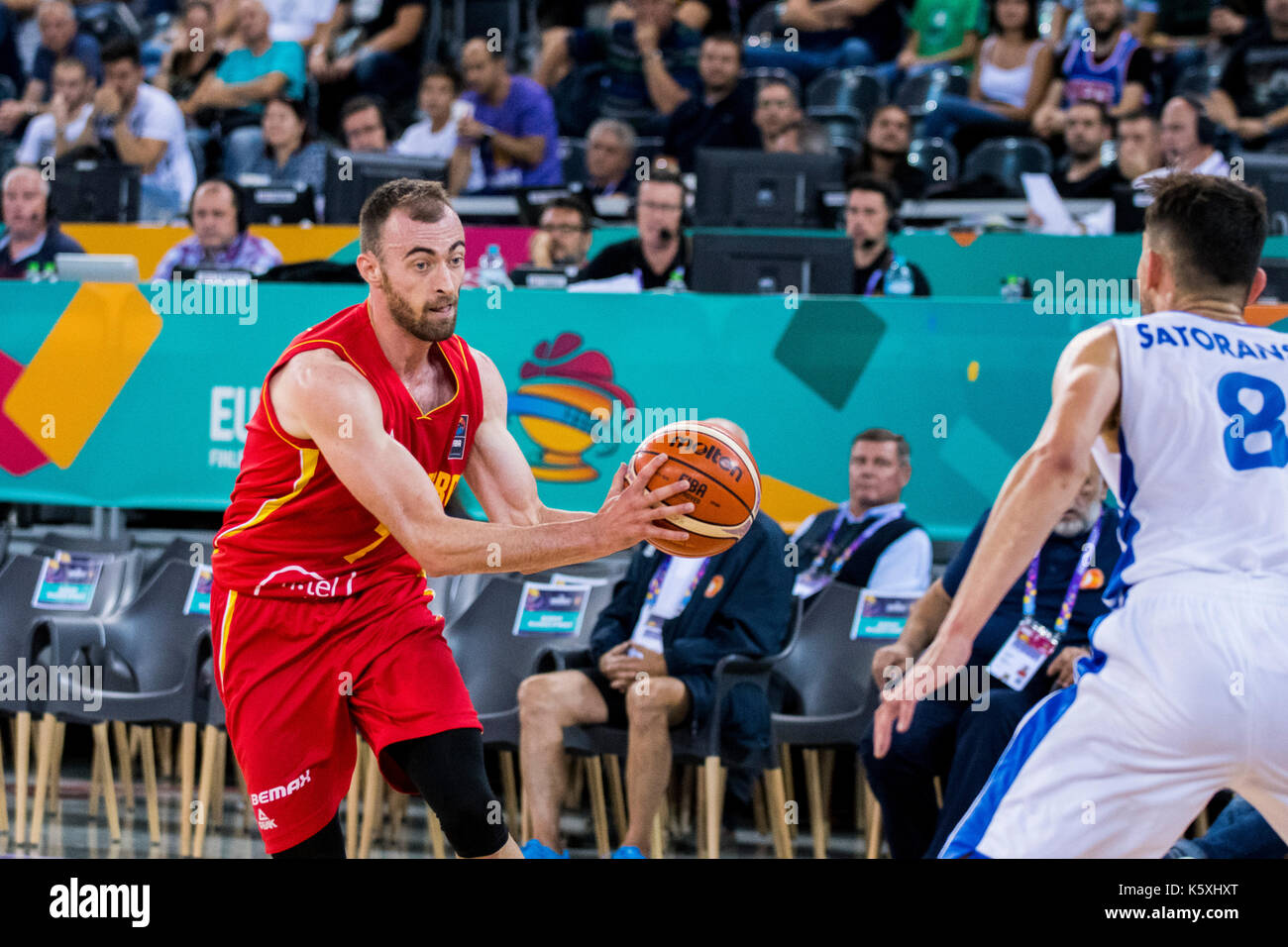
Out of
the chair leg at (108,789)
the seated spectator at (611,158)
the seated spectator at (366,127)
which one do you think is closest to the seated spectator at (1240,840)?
the chair leg at (108,789)

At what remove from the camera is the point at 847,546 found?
6.47 metres

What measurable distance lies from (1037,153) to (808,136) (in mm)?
1543

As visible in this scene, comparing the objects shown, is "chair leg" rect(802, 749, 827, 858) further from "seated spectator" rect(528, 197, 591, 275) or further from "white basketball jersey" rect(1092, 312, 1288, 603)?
"white basketball jersey" rect(1092, 312, 1288, 603)

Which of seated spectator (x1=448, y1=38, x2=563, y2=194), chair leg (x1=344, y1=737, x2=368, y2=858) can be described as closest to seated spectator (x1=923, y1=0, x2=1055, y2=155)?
seated spectator (x1=448, y1=38, x2=563, y2=194)

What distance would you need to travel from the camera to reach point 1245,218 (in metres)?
3.20

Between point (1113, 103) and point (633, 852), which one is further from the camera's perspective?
point (1113, 103)

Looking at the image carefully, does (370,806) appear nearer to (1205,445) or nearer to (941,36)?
(1205,445)

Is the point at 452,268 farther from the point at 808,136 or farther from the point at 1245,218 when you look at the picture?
the point at 808,136

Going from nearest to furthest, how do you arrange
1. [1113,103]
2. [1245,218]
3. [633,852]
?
[1245,218] < [633,852] < [1113,103]

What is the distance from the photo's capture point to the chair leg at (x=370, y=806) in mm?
6223

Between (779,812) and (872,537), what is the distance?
47.6 inches

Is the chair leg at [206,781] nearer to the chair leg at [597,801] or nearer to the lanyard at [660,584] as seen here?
the chair leg at [597,801]

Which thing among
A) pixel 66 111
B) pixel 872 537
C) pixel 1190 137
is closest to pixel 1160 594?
pixel 872 537

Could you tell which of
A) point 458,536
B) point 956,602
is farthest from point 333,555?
point 956,602
